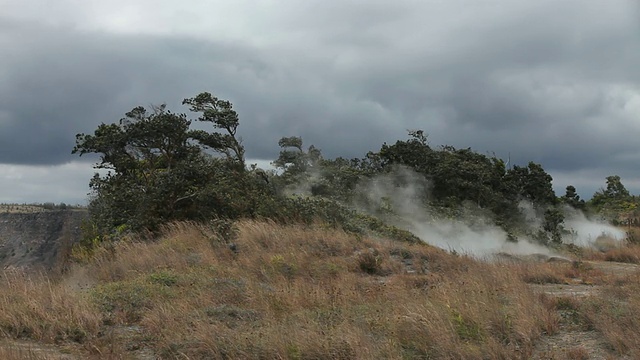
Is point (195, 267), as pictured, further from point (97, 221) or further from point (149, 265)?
point (97, 221)

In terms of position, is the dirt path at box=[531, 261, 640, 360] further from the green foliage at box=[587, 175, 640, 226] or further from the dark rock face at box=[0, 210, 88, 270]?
the green foliage at box=[587, 175, 640, 226]

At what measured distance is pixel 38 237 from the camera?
1816 centimetres

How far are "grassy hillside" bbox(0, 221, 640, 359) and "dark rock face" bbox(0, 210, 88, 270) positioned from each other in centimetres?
471

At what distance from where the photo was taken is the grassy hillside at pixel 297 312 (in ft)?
19.3

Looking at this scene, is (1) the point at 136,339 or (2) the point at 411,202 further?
(2) the point at 411,202

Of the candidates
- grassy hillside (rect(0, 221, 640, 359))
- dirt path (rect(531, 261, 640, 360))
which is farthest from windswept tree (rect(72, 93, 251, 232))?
dirt path (rect(531, 261, 640, 360))

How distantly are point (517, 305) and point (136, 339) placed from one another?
15.3 ft

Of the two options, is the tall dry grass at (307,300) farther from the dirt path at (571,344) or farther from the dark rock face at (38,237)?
the dark rock face at (38,237)

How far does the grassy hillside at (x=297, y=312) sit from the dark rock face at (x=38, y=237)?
471 centimetres

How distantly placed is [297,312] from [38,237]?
13.9 meters

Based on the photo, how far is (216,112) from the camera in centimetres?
2783

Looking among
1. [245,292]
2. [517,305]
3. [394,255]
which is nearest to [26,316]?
[245,292]

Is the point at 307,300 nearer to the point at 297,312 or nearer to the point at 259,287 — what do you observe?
the point at 297,312

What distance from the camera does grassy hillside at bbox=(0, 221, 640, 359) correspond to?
5.88 m
